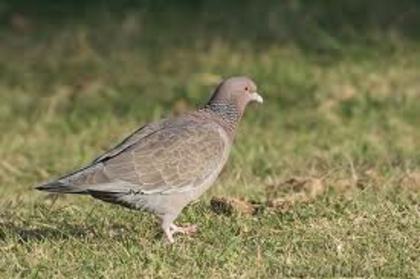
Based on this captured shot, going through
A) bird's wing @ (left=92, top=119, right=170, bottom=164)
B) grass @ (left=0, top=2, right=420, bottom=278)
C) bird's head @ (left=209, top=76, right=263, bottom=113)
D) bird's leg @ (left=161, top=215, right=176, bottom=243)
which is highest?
bird's head @ (left=209, top=76, right=263, bottom=113)

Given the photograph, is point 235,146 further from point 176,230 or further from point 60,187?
point 60,187

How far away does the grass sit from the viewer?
6.13m

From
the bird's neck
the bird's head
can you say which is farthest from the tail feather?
the bird's head

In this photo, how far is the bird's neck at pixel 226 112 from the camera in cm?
698

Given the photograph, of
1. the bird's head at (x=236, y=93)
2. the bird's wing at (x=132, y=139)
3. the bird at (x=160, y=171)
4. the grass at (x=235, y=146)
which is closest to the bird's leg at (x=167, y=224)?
the bird at (x=160, y=171)

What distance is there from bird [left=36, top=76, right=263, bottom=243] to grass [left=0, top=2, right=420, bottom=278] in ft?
0.65

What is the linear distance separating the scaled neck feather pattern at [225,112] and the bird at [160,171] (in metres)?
0.17

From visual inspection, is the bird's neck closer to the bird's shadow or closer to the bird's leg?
the bird's leg

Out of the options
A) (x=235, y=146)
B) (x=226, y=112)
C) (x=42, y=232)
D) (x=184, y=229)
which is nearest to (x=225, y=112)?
(x=226, y=112)

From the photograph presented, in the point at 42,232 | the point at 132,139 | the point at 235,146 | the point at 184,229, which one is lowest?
the point at 235,146

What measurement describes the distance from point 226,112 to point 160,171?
67cm

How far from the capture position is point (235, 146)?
9.57 metres

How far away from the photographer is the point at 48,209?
745 centimetres

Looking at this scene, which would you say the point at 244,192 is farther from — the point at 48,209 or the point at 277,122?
the point at 277,122
